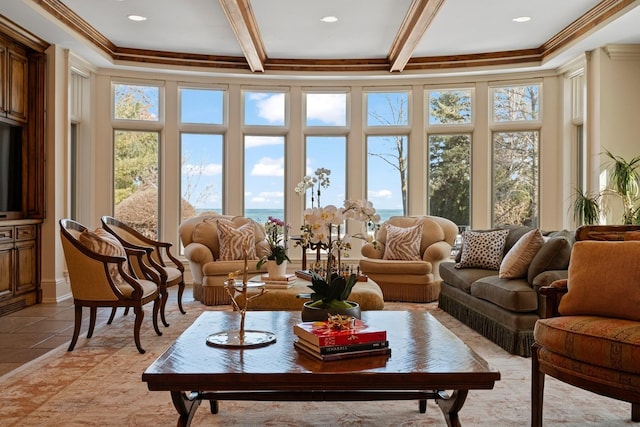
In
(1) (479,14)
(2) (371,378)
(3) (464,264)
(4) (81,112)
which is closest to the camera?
(2) (371,378)

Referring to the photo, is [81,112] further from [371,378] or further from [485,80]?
[371,378]

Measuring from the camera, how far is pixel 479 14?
5637 mm

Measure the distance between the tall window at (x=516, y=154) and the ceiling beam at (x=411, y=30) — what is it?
160 centimetres

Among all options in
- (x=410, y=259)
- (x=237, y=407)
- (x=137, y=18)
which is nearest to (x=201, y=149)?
(x=137, y=18)

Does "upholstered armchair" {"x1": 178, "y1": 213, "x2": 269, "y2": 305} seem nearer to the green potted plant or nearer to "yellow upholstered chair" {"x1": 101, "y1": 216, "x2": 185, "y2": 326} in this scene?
"yellow upholstered chair" {"x1": 101, "y1": 216, "x2": 185, "y2": 326}

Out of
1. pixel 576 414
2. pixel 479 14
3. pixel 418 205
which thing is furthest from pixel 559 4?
pixel 576 414

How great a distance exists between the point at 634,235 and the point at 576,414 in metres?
0.96

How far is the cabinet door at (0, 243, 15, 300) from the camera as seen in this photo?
5.40 metres

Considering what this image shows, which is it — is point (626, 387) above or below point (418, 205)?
below

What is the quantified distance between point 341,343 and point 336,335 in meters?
0.04

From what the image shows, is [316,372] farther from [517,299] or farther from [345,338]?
[517,299]

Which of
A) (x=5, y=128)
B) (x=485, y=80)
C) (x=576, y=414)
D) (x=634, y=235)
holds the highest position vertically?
(x=485, y=80)

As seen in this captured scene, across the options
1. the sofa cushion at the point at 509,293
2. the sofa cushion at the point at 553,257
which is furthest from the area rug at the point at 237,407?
the sofa cushion at the point at 553,257

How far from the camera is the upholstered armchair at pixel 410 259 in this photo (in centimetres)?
607
